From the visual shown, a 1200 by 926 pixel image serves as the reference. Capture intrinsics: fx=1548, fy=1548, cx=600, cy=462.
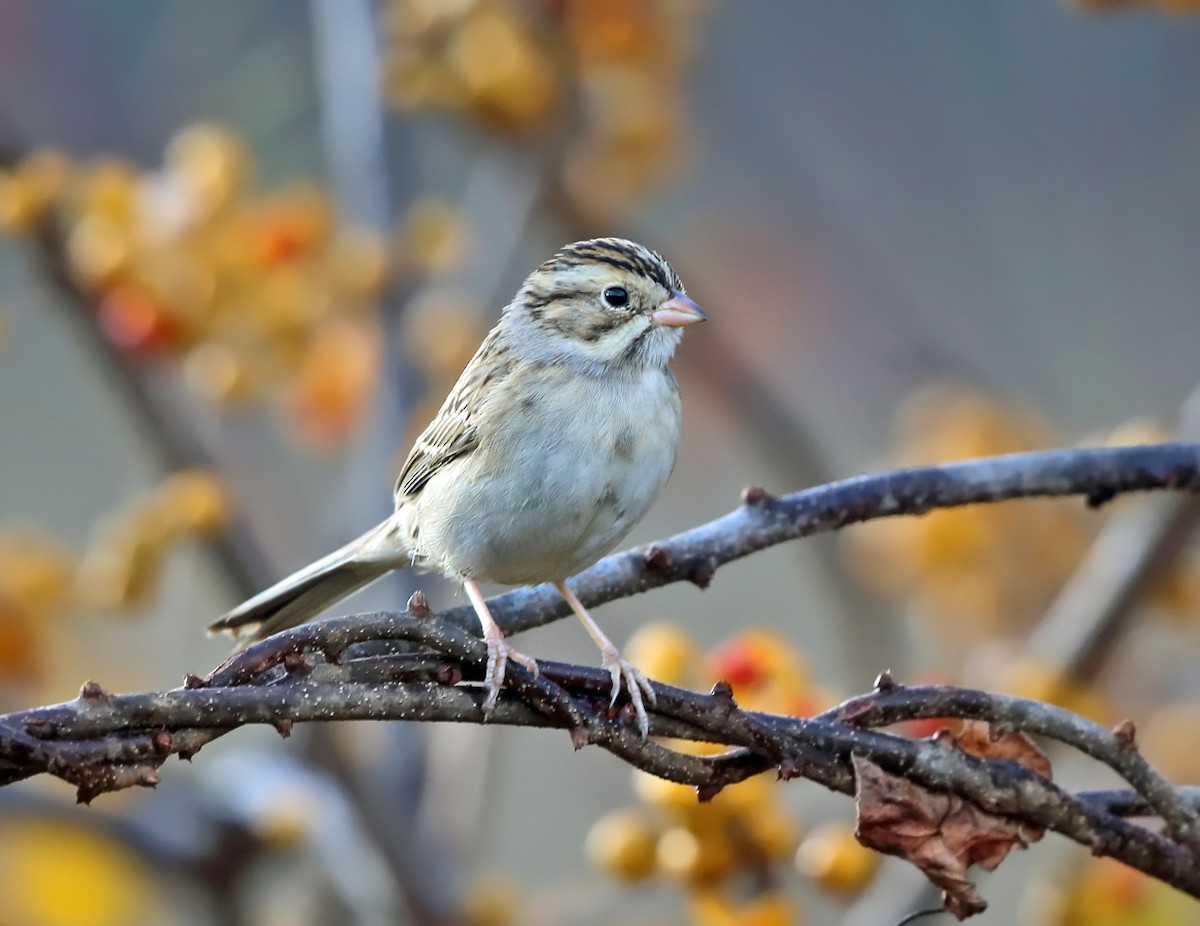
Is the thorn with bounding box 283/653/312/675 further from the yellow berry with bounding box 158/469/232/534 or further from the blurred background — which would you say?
the yellow berry with bounding box 158/469/232/534

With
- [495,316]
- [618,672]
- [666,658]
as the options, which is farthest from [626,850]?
[495,316]

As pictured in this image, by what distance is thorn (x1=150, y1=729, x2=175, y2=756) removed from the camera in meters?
1.25

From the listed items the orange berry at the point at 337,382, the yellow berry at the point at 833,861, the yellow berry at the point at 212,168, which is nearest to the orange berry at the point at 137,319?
the yellow berry at the point at 212,168

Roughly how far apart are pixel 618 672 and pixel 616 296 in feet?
3.15

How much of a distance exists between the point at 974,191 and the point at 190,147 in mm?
3721

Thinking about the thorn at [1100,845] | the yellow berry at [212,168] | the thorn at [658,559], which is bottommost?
the thorn at [1100,845]

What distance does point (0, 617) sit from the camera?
3326 mm

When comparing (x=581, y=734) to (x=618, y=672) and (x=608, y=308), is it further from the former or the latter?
(x=608, y=308)

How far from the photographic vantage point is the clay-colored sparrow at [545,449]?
2371 millimetres

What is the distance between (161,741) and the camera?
1253 mm

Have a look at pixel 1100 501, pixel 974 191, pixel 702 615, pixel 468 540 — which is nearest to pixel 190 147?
pixel 468 540

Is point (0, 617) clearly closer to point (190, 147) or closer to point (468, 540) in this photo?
point (190, 147)

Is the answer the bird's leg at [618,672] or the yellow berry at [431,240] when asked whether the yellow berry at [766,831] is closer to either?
the bird's leg at [618,672]

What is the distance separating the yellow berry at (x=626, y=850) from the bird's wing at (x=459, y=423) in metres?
0.67
